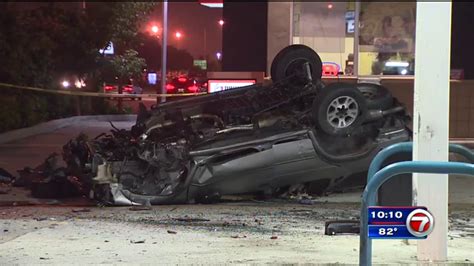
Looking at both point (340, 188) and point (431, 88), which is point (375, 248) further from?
point (340, 188)

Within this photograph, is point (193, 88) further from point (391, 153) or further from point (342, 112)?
point (391, 153)

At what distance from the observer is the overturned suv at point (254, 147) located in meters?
8.02

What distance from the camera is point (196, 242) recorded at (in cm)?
629

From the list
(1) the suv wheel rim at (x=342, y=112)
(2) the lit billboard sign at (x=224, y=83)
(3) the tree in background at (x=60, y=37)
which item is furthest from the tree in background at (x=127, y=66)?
(1) the suv wheel rim at (x=342, y=112)

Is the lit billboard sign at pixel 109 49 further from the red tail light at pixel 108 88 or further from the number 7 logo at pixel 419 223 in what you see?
the number 7 logo at pixel 419 223

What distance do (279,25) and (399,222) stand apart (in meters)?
10.6

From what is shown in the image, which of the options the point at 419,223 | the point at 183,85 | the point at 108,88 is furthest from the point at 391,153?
the point at 108,88

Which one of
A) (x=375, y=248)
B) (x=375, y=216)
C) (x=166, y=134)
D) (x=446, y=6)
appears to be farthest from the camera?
(x=166, y=134)

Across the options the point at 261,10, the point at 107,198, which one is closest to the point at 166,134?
the point at 107,198

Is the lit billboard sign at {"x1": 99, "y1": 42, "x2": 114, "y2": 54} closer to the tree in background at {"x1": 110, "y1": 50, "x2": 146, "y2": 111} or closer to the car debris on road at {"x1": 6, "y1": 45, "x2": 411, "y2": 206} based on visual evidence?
the tree in background at {"x1": 110, "y1": 50, "x2": 146, "y2": 111}

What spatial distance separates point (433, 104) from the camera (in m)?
5.40

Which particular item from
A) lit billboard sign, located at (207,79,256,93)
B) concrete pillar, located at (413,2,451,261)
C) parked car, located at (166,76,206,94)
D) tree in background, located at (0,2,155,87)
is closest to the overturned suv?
concrete pillar, located at (413,2,451,261)

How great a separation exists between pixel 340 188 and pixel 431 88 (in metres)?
3.84

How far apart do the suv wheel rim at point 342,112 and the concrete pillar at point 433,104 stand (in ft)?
8.63
